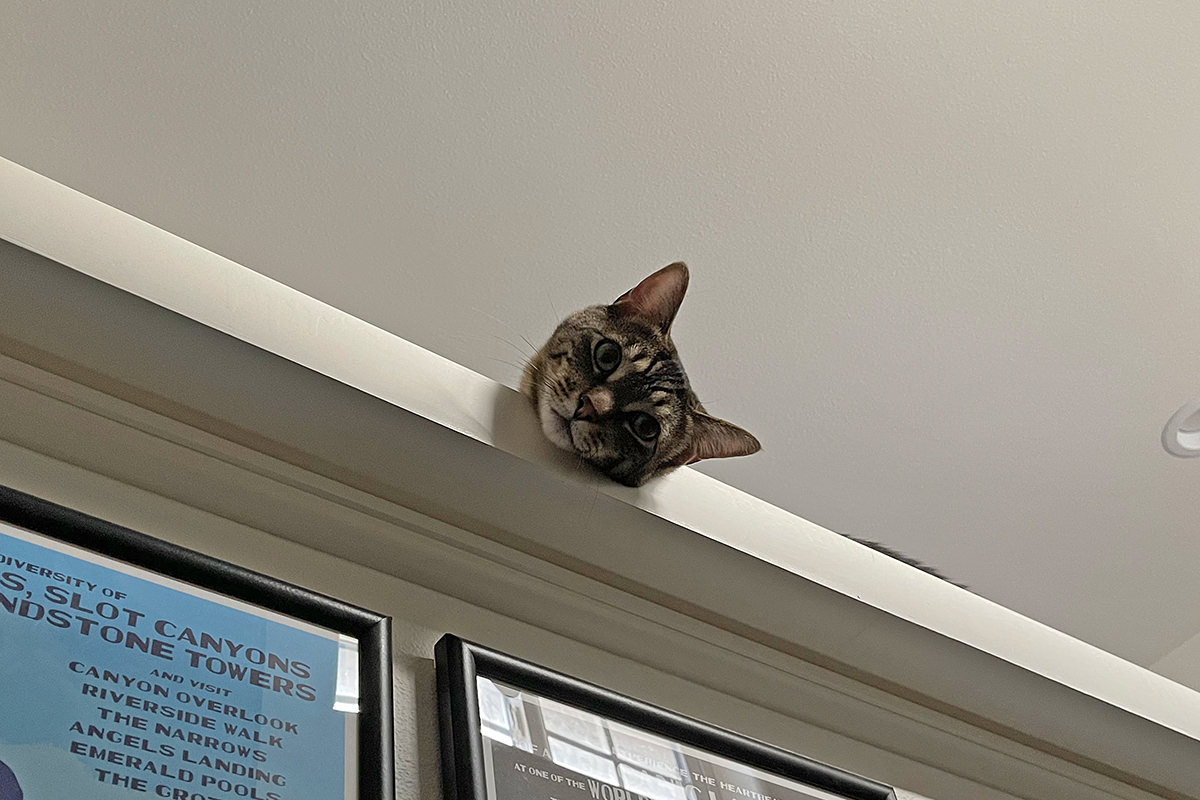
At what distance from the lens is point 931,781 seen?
1069mm

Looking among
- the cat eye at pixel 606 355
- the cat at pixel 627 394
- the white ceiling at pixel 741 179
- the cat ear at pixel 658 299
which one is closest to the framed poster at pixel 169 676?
Answer: the cat at pixel 627 394

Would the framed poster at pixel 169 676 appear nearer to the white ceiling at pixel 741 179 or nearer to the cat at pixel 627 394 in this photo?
the cat at pixel 627 394

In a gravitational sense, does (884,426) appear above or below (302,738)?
above

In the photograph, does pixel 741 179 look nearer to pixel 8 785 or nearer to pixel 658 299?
pixel 658 299

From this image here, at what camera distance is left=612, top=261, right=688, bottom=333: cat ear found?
47.6 inches

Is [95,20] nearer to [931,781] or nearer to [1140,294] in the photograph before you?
[931,781]

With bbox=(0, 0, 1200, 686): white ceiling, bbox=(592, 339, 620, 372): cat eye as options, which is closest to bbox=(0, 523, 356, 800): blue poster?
bbox=(592, 339, 620, 372): cat eye

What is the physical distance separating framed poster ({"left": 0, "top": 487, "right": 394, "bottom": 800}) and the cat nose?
0.27 metres

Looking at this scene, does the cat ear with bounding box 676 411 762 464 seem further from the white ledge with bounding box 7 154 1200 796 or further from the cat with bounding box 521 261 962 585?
the white ledge with bounding box 7 154 1200 796

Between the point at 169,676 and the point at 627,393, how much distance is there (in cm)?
54

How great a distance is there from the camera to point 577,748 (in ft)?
2.60

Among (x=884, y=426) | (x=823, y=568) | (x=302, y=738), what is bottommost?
(x=302, y=738)

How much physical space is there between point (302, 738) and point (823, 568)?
48 cm

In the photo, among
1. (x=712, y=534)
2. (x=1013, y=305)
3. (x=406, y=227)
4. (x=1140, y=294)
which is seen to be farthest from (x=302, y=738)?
(x=1140, y=294)
